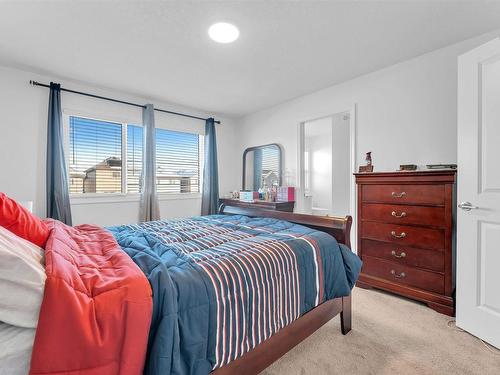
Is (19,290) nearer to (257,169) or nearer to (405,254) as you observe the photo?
(405,254)

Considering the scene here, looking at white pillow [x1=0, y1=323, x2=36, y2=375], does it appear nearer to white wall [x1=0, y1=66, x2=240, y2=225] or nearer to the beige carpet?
the beige carpet

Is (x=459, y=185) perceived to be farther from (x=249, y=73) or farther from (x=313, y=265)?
(x=249, y=73)

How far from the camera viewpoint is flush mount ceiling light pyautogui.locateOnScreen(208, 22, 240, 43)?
2.06 meters

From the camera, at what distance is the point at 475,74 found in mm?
1796

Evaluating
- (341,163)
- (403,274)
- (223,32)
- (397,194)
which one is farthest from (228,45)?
(403,274)

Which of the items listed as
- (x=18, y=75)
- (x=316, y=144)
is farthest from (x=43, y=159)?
(x=316, y=144)

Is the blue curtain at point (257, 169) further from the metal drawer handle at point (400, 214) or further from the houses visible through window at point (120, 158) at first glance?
the metal drawer handle at point (400, 214)

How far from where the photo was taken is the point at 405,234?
2.34 metres

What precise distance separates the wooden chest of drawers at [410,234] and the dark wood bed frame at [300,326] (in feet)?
2.87

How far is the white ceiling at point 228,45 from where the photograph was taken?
Answer: 1869 millimetres

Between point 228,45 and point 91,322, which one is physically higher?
point 228,45

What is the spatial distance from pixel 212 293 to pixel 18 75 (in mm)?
3466

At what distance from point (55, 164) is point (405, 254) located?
12.8 feet

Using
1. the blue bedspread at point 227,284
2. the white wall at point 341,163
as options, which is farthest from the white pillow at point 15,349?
the white wall at point 341,163
